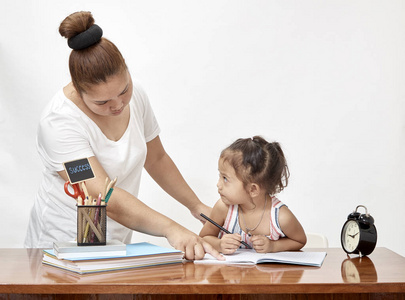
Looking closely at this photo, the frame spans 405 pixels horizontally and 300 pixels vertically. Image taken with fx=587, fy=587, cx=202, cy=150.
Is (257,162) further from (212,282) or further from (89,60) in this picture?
(212,282)

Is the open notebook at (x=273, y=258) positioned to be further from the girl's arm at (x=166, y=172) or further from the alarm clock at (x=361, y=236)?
the girl's arm at (x=166, y=172)

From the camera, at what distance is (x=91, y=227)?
1.61 meters

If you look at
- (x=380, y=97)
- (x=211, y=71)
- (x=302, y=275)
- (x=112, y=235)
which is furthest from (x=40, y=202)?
(x=380, y=97)

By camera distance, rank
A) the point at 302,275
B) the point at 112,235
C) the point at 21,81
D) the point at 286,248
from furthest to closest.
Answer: the point at 21,81
the point at 112,235
the point at 286,248
the point at 302,275

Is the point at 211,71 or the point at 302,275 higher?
the point at 211,71

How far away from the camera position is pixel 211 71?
11.6 ft

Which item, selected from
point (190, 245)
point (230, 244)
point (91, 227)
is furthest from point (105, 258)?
point (230, 244)

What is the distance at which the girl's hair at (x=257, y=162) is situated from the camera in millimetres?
2109

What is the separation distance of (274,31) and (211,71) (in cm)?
44

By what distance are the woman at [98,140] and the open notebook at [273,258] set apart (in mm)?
50

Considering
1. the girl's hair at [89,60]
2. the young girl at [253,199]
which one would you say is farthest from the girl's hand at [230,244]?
the girl's hair at [89,60]

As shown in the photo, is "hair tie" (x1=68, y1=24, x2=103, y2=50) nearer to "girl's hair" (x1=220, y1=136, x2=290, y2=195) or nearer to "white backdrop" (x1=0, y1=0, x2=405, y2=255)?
"girl's hair" (x1=220, y1=136, x2=290, y2=195)

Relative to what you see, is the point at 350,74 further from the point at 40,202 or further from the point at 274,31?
the point at 40,202

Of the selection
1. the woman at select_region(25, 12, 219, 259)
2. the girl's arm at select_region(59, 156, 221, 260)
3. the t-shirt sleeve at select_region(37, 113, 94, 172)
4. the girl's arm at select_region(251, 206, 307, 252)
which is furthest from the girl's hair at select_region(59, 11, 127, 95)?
the girl's arm at select_region(251, 206, 307, 252)
